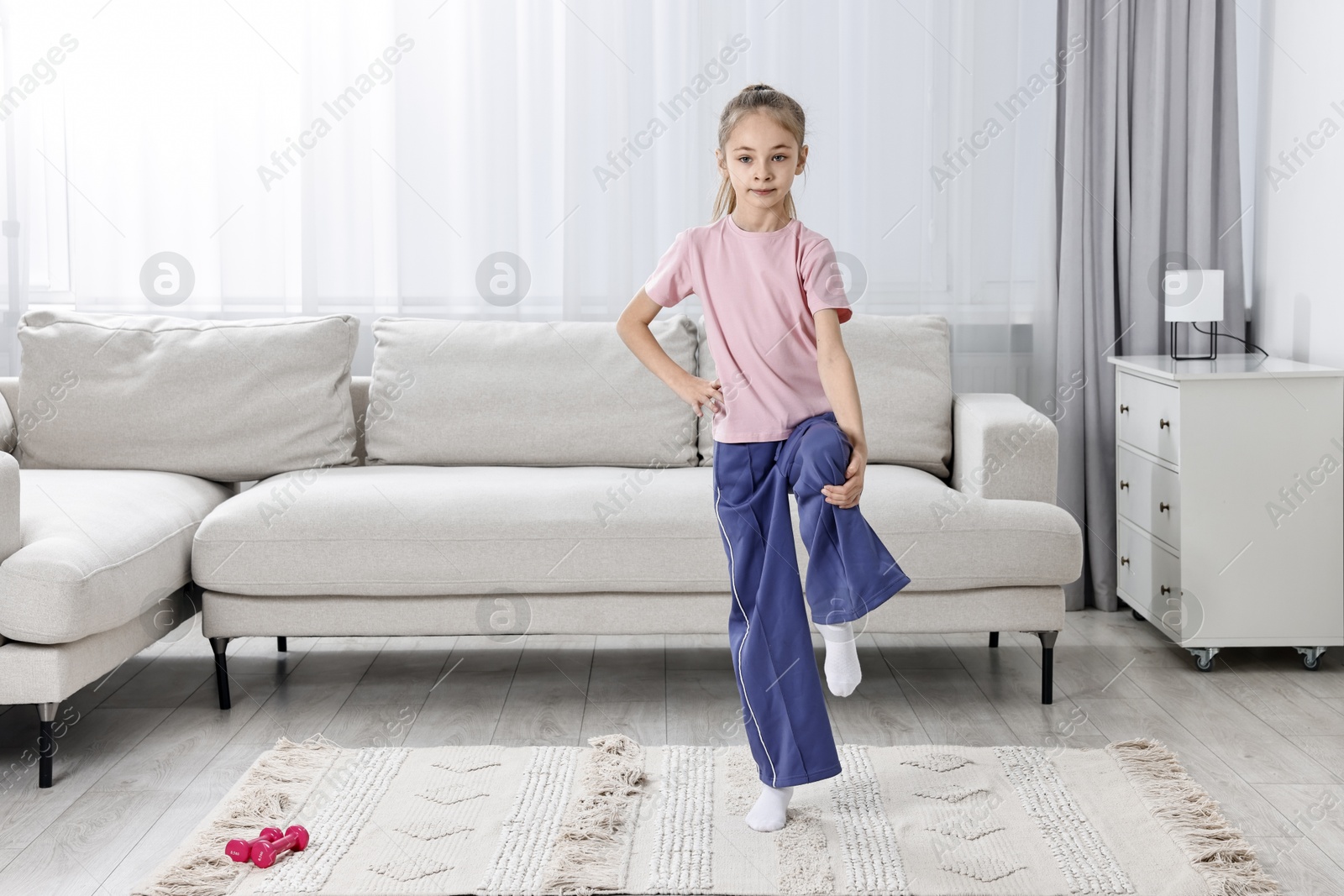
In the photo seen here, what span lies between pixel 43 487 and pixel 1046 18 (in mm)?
2893

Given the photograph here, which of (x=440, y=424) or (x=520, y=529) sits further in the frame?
(x=440, y=424)

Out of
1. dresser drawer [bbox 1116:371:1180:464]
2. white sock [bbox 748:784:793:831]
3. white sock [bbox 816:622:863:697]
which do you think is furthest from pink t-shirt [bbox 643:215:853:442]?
dresser drawer [bbox 1116:371:1180:464]

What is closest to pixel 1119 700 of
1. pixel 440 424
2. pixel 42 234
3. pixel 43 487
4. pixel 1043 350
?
pixel 1043 350

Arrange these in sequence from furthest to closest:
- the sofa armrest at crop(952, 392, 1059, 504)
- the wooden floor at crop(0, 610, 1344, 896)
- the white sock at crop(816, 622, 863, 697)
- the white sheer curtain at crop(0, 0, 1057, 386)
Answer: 1. the white sheer curtain at crop(0, 0, 1057, 386)
2. the sofa armrest at crop(952, 392, 1059, 504)
3. the wooden floor at crop(0, 610, 1344, 896)
4. the white sock at crop(816, 622, 863, 697)

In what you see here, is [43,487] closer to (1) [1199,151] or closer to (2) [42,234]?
(2) [42,234]

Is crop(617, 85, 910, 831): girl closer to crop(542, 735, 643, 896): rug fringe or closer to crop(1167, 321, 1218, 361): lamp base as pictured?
crop(542, 735, 643, 896): rug fringe

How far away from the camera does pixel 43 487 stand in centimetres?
261

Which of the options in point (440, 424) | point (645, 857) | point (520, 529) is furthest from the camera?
point (440, 424)

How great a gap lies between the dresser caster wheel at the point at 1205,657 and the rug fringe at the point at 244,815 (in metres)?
1.96

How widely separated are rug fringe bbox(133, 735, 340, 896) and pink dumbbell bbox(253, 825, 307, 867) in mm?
28

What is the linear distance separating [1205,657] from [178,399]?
2.57 m

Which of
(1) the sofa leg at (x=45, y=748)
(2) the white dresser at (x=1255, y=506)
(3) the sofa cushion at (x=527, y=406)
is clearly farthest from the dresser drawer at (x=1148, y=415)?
(1) the sofa leg at (x=45, y=748)

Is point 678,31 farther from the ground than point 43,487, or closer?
farther from the ground

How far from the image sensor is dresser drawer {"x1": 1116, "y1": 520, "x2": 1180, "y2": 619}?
2867 mm
